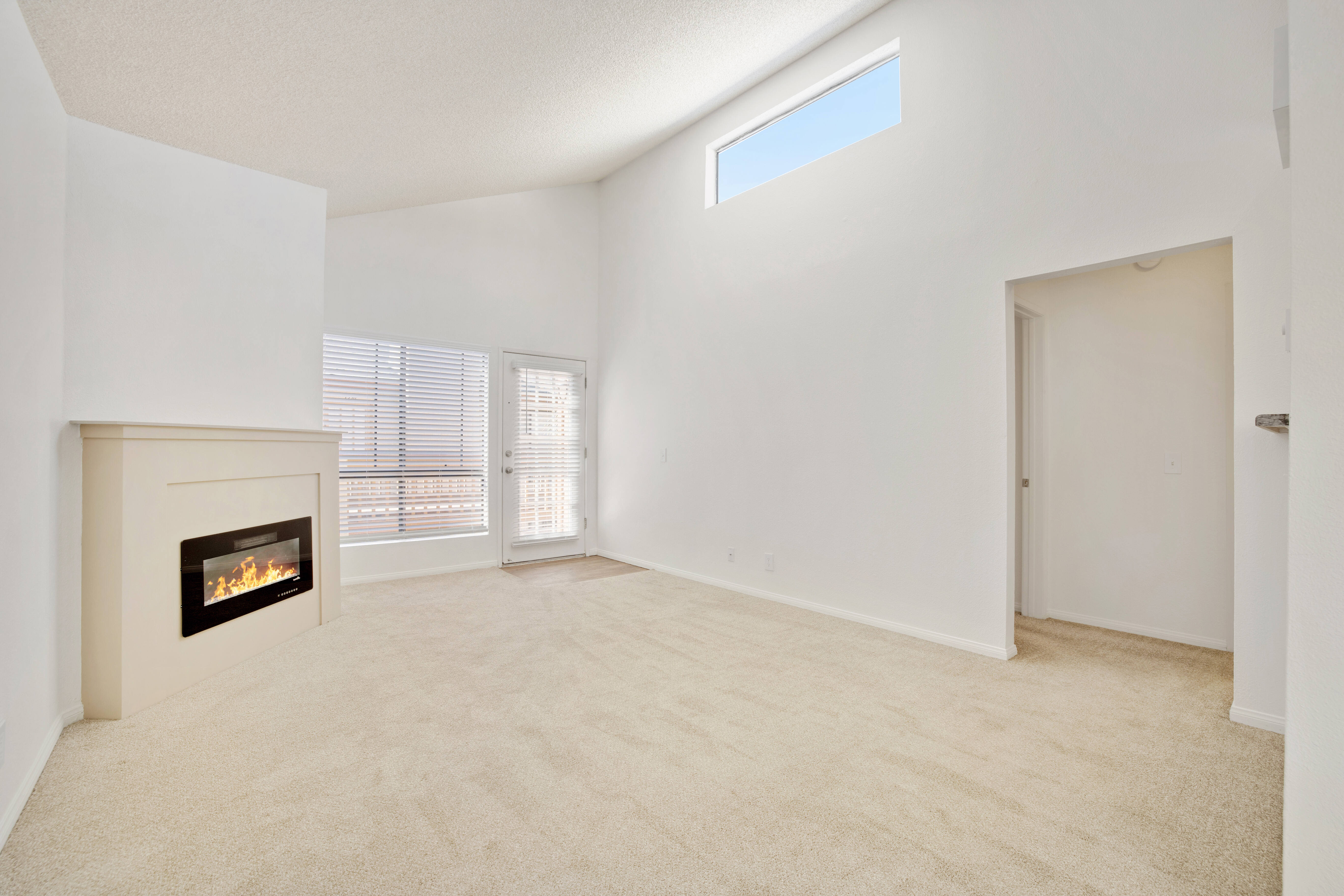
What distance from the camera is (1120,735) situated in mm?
2248

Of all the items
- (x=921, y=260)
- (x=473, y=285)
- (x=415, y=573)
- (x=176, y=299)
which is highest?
(x=473, y=285)

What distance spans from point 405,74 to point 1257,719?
4400 millimetres

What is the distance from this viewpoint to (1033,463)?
156 inches

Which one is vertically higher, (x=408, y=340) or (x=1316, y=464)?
(x=408, y=340)

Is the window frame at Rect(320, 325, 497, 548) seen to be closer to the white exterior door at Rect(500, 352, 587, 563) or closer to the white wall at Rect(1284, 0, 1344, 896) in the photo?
the white exterior door at Rect(500, 352, 587, 563)

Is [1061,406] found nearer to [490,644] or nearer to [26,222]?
[490,644]

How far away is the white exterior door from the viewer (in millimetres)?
5688

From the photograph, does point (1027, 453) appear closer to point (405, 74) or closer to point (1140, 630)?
Result: point (1140, 630)

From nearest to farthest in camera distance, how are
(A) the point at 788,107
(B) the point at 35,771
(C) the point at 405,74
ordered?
(B) the point at 35,771, (C) the point at 405,74, (A) the point at 788,107

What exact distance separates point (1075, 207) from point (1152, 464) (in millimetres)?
1661

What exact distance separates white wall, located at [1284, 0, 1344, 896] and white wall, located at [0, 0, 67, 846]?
9.73ft

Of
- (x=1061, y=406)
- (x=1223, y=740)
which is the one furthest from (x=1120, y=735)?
(x=1061, y=406)

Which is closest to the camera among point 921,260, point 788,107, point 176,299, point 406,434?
point 176,299

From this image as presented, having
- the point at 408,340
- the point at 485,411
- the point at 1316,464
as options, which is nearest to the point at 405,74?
the point at 408,340
